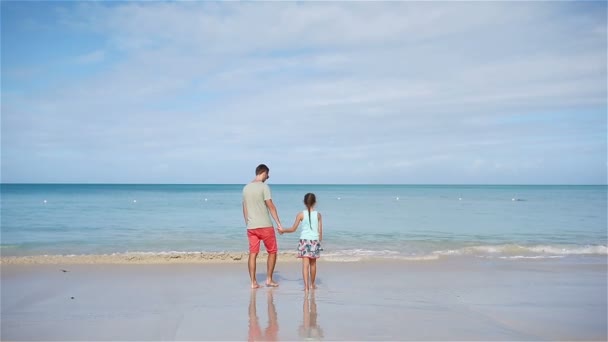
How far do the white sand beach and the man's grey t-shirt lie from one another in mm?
1094

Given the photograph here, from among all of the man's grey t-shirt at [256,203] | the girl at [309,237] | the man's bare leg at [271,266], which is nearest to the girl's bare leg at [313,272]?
the girl at [309,237]

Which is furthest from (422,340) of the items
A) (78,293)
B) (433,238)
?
(433,238)

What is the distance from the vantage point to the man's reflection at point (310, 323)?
5.64 m

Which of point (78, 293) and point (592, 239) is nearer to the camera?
point (78, 293)

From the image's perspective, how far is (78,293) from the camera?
795 centimetres

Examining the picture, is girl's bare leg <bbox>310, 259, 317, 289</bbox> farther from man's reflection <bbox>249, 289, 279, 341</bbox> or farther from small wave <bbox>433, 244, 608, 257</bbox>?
small wave <bbox>433, 244, 608, 257</bbox>

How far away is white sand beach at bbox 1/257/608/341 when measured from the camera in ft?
19.2

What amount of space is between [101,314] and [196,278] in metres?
2.68

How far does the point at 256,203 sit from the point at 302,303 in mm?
1758

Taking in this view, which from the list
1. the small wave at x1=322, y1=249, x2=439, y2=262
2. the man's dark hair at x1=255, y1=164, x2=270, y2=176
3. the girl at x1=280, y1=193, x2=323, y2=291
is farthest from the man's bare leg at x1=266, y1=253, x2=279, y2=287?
the small wave at x1=322, y1=249, x2=439, y2=262

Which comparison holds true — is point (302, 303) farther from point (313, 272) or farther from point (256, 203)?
point (256, 203)

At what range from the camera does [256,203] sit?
8.02m

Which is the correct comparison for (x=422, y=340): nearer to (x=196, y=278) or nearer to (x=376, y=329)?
(x=376, y=329)

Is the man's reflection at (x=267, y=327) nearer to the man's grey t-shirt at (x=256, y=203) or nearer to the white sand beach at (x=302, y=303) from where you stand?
the white sand beach at (x=302, y=303)
